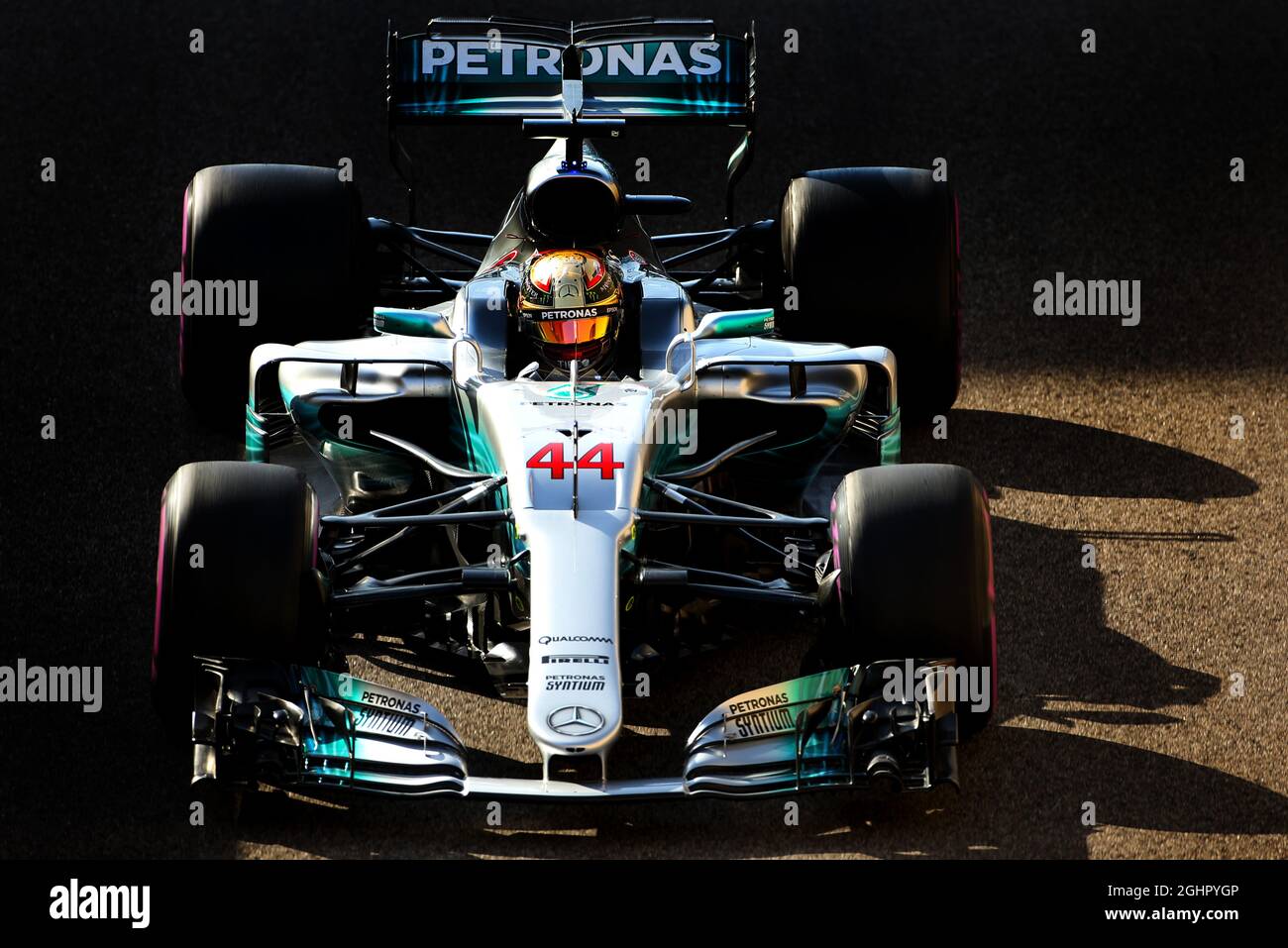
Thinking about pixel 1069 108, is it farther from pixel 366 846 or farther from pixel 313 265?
pixel 366 846

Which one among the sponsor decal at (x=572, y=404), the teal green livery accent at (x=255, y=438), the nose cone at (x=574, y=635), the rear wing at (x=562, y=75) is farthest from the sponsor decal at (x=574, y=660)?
the rear wing at (x=562, y=75)

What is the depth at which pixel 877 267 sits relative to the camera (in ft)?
22.8

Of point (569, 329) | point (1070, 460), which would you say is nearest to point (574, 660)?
point (569, 329)

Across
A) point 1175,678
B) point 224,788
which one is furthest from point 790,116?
point 224,788

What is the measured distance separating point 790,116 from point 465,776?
5.01 metres

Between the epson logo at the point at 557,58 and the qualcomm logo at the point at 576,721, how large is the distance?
8.38ft

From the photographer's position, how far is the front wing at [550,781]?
5.05m

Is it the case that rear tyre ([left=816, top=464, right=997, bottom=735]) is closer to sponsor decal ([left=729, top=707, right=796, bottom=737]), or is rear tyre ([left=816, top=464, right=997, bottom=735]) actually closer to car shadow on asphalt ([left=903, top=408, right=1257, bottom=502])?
sponsor decal ([left=729, top=707, right=796, bottom=737])

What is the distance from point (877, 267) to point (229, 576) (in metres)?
2.69

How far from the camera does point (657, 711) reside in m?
5.92

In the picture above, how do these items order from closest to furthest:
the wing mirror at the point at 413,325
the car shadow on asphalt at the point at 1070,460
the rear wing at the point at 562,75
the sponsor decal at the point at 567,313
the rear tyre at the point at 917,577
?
the rear tyre at the point at 917,577 → the sponsor decal at the point at 567,313 → the wing mirror at the point at 413,325 → the rear wing at the point at 562,75 → the car shadow on asphalt at the point at 1070,460

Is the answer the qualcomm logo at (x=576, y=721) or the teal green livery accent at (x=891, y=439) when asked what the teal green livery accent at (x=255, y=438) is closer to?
the qualcomm logo at (x=576, y=721)

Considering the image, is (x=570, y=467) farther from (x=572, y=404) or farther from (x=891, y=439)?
(x=891, y=439)

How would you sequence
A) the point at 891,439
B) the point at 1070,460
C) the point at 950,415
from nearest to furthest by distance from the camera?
the point at 891,439 < the point at 1070,460 < the point at 950,415
